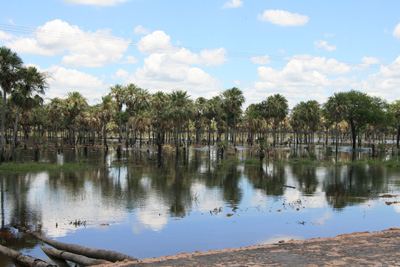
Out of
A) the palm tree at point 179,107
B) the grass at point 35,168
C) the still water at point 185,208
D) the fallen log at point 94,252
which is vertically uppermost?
the palm tree at point 179,107

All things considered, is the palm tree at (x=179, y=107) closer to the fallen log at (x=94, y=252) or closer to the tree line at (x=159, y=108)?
the tree line at (x=159, y=108)

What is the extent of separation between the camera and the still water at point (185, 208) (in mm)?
14070

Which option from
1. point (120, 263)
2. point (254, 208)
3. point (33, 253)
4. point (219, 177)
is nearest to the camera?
point (120, 263)

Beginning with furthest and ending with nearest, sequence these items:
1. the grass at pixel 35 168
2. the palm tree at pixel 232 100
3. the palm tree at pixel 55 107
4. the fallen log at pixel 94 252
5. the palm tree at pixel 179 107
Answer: the palm tree at pixel 232 100, the palm tree at pixel 55 107, the palm tree at pixel 179 107, the grass at pixel 35 168, the fallen log at pixel 94 252

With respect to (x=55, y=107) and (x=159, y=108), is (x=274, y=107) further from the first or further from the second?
(x=55, y=107)

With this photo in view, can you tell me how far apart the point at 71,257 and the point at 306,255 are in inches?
261

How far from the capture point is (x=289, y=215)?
17922 millimetres

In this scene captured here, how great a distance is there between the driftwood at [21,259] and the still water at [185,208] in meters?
0.25

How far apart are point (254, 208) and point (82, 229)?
8453mm

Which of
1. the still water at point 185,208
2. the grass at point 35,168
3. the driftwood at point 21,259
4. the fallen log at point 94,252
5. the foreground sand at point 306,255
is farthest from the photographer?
the grass at point 35,168

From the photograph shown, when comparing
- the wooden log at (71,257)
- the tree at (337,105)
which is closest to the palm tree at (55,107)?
the tree at (337,105)

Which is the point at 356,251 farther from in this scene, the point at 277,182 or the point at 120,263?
the point at 277,182

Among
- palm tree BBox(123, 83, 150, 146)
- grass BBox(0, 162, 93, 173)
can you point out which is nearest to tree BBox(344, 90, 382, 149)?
palm tree BBox(123, 83, 150, 146)

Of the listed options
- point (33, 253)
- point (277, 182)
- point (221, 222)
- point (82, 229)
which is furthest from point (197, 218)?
point (277, 182)
